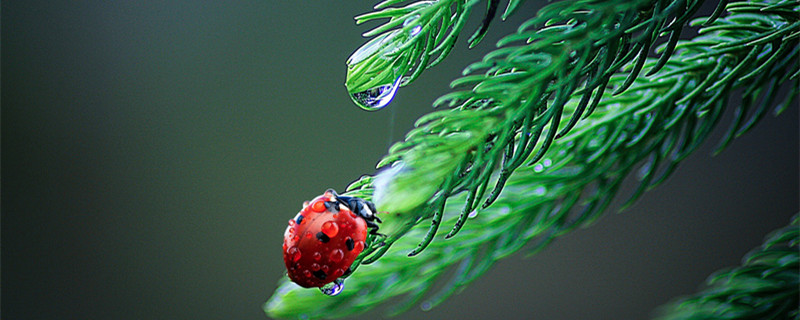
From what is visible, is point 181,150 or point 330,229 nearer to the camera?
point 330,229

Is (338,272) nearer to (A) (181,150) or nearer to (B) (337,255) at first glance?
(B) (337,255)

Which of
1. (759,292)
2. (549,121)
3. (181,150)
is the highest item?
(181,150)

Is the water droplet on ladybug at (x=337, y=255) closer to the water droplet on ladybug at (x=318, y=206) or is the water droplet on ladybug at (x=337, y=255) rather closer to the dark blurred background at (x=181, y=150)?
the water droplet on ladybug at (x=318, y=206)

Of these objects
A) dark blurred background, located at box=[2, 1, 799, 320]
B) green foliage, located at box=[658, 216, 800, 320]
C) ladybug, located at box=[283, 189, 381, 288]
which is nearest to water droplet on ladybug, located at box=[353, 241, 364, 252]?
ladybug, located at box=[283, 189, 381, 288]

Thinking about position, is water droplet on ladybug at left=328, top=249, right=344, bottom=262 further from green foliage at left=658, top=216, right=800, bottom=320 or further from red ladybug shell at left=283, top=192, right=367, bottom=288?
green foliage at left=658, top=216, right=800, bottom=320

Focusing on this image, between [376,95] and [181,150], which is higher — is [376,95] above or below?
below

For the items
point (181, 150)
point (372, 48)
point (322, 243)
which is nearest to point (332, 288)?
point (322, 243)

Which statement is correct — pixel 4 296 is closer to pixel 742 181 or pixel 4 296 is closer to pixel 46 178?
pixel 46 178

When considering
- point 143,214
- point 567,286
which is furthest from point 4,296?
point 567,286
